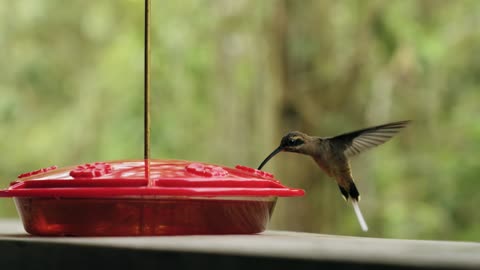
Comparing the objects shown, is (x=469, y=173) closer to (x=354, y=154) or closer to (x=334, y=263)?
(x=354, y=154)

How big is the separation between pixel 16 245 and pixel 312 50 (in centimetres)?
415

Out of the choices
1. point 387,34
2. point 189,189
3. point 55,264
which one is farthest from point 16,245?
point 387,34

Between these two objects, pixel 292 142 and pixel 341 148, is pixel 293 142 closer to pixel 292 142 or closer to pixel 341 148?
pixel 292 142

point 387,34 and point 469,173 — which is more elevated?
point 387,34

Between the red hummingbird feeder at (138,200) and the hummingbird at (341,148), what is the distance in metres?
0.55

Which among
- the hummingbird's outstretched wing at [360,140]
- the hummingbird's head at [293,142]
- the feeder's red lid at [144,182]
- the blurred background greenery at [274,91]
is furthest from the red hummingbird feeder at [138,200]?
the blurred background greenery at [274,91]

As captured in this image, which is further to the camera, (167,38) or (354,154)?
(167,38)

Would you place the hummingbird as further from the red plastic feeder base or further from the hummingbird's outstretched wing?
the red plastic feeder base

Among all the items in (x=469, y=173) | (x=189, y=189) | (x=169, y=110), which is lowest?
(x=469, y=173)

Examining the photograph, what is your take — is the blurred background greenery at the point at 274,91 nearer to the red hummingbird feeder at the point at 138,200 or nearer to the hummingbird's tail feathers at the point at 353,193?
the hummingbird's tail feathers at the point at 353,193

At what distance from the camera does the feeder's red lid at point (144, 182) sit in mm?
1466

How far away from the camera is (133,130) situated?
6.34 metres

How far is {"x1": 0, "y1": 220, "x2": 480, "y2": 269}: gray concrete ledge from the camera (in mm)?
793

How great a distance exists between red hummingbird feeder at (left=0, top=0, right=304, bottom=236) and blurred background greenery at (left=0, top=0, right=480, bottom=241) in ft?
11.9
